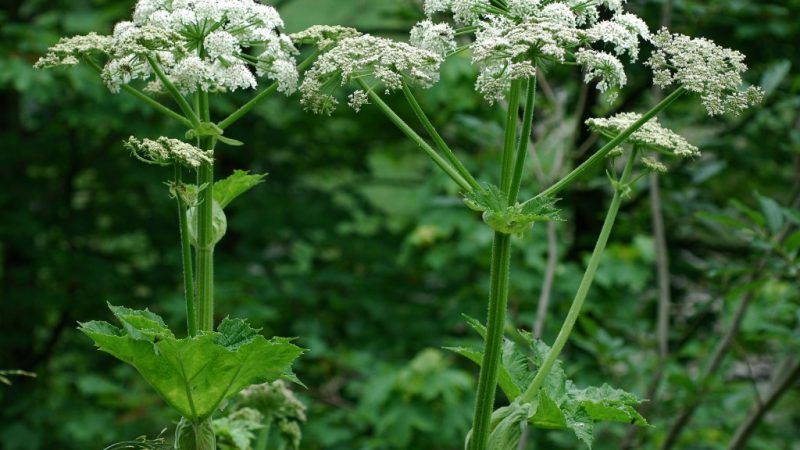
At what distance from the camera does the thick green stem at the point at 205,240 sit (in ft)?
5.82

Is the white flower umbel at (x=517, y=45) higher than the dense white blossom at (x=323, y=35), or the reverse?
the dense white blossom at (x=323, y=35)

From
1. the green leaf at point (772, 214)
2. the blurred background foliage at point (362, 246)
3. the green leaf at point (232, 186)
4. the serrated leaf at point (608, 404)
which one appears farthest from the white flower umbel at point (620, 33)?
the blurred background foliage at point (362, 246)

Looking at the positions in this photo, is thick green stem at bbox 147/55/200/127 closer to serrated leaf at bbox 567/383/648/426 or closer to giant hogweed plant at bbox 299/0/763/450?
giant hogweed plant at bbox 299/0/763/450

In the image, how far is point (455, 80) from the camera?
6.02 meters

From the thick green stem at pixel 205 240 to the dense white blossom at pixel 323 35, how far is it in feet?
0.67

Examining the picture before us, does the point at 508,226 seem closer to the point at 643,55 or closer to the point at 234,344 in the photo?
the point at 234,344

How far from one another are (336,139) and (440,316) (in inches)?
73.4

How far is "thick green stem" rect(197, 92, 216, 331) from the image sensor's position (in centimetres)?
177

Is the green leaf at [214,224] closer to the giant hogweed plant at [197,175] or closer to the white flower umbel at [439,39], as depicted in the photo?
the giant hogweed plant at [197,175]

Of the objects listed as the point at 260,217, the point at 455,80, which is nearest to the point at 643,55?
the point at 455,80

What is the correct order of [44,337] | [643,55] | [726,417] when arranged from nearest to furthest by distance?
[726,417] → [643,55] → [44,337]

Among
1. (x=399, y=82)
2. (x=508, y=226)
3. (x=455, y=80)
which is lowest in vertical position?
(x=508, y=226)

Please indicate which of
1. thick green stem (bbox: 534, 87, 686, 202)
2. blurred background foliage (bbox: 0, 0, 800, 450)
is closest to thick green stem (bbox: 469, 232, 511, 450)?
thick green stem (bbox: 534, 87, 686, 202)

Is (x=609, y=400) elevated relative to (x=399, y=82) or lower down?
lower down
